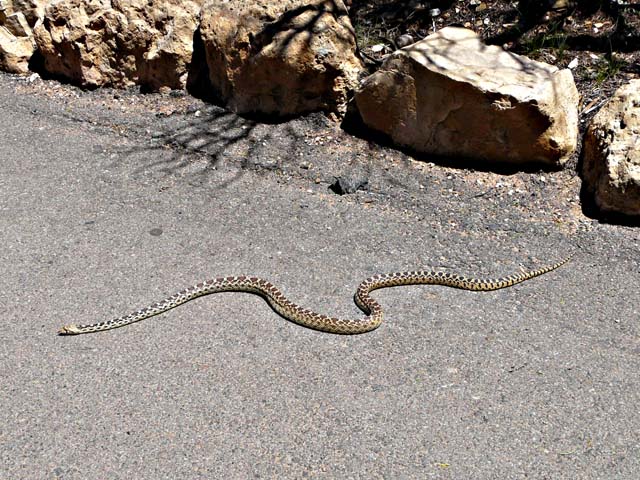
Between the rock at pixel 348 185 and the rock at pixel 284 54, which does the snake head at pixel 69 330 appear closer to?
the rock at pixel 348 185

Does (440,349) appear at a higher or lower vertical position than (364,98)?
lower

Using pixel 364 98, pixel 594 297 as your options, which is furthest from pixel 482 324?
pixel 364 98

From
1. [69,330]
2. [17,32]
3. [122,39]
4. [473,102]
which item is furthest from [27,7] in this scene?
[473,102]

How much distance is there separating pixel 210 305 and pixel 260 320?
0.48 meters

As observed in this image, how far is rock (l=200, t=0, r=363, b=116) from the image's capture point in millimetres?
8062

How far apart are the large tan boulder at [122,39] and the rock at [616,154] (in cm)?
518

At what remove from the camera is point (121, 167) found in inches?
311

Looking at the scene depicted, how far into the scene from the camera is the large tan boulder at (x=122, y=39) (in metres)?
9.09

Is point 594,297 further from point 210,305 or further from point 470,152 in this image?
point 210,305

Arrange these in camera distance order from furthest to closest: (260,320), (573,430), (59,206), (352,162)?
(352,162) → (59,206) → (260,320) → (573,430)

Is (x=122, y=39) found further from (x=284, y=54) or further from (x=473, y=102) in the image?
(x=473, y=102)

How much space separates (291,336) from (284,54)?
3863 mm

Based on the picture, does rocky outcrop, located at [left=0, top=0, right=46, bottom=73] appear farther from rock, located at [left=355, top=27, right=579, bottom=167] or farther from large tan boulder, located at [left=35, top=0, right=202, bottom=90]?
rock, located at [left=355, top=27, right=579, bottom=167]

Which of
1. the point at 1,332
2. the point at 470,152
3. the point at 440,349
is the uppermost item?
the point at 470,152
